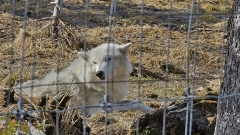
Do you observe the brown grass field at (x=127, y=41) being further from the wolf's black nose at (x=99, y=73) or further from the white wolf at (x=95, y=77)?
the wolf's black nose at (x=99, y=73)

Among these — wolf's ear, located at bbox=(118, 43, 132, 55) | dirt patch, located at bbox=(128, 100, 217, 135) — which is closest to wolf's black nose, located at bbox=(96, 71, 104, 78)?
wolf's ear, located at bbox=(118, 43, 132, 55)

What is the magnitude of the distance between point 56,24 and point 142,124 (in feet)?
17.3

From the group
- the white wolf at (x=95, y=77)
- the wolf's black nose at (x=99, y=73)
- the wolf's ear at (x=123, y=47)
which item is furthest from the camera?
the wolf's ear at (x=123, y=47)

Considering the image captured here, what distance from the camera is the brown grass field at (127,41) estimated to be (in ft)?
22.1

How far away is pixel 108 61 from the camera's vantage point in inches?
239

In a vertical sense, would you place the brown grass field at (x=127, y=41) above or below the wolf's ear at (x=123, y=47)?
below

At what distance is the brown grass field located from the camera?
6.72 m

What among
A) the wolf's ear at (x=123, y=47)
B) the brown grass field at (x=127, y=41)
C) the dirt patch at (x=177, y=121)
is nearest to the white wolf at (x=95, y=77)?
the wolf's ear at (x=123, y=47)

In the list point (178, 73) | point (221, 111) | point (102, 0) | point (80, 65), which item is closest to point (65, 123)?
point (221, 111)

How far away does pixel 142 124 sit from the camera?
14.2 feet

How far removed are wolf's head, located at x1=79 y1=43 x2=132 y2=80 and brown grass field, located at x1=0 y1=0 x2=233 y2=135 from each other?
204mm

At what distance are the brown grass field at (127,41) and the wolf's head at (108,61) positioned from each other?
0.20 m

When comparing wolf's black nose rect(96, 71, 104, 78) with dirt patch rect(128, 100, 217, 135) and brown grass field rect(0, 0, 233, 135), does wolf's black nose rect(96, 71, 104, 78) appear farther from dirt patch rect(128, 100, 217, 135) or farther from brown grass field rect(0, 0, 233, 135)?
dirt patch rect(128, 100, 217, 135)

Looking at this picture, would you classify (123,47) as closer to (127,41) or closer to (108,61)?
→ (108,61)
